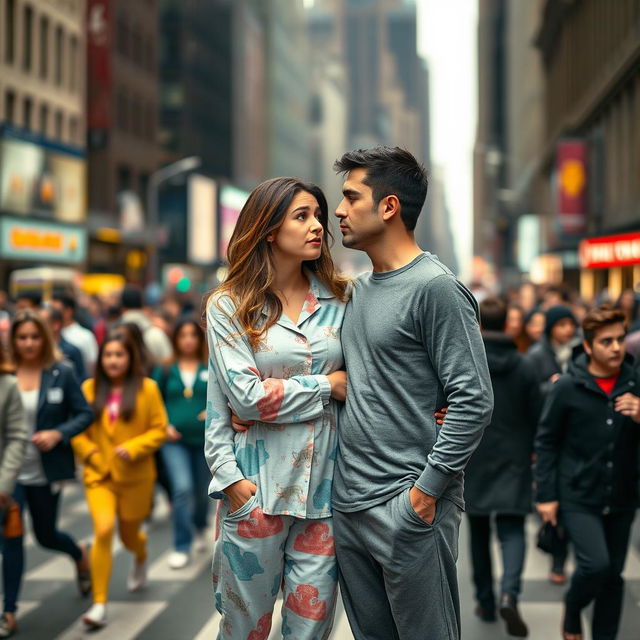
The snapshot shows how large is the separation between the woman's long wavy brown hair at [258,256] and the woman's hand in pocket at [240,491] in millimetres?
491

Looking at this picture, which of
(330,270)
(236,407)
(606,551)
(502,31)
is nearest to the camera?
(236,407)

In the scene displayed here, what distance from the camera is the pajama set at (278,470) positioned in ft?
13.4

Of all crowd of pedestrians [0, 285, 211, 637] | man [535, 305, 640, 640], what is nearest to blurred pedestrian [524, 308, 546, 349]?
crowd of pedestrians [0, 285, 211, 637]

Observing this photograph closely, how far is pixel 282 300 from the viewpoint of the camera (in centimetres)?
428

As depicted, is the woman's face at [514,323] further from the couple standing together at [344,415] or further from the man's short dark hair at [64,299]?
the couple standing together at [344,415]

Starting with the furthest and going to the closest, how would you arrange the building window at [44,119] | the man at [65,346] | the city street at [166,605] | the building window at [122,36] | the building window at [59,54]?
the building window at [122,36] < the building window at [59,54] < the building window at [44,119] < the man at [65,346] < the city street at [166,605]

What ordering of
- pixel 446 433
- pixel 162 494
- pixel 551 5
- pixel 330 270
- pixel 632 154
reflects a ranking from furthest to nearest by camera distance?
pixel 551 5
pixel 632 154
pixel 162 494
pixel 330 270
pixel 446 433

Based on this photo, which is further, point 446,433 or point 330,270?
point 330,270

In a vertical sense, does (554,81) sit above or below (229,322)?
above

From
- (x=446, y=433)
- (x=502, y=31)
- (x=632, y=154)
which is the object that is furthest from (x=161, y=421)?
(x=502, y=31)

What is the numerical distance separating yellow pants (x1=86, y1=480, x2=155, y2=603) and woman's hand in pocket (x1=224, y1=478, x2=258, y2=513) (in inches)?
135

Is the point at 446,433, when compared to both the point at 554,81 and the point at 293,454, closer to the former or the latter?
the point at 293,454

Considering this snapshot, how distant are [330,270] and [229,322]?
45 cm

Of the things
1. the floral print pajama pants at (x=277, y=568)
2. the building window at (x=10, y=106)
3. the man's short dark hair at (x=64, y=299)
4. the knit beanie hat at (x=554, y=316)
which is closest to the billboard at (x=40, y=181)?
the building window at (x=10, y=106)
